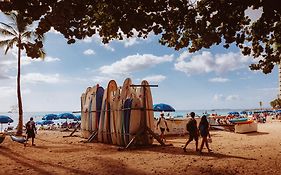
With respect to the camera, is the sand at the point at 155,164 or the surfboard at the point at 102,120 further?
the surfboard at the point at 102,120

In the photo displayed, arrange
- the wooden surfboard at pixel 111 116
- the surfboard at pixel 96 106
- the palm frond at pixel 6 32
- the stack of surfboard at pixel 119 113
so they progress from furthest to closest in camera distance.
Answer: the palm frond at pixel 6 32, the surfboard at pixel 96 106, the wooden surfboard at pixel 111 116, the stack of surfboard at pixel 119 113

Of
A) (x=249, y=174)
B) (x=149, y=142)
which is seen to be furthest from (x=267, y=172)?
(x=149, y=142)

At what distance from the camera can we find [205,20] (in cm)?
973

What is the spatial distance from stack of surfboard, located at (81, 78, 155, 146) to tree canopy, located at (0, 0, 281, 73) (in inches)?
269

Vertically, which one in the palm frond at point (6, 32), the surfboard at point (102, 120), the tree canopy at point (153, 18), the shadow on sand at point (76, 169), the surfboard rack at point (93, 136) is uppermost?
the palm frond at point (6, 32)

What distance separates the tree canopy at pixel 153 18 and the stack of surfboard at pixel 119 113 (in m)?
6.84

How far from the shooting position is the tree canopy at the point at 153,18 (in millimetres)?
7643

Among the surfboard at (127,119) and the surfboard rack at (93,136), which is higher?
the surfboard at (127,119)

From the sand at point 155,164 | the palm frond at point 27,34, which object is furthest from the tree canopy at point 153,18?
the palm frond at point 27,34

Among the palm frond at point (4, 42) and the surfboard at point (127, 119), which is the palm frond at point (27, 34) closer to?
the palm frond at point (4, 42)

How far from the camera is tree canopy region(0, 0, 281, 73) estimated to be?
7643 millimetres

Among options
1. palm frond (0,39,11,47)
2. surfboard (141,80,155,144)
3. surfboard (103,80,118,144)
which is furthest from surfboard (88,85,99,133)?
palm frond (0,39,11,47)

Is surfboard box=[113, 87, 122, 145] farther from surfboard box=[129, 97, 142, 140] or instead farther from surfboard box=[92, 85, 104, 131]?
surfboard box=[92, 85, 104, 131]

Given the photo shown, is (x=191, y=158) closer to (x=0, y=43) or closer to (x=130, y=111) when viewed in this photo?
(x=130, y=111)
